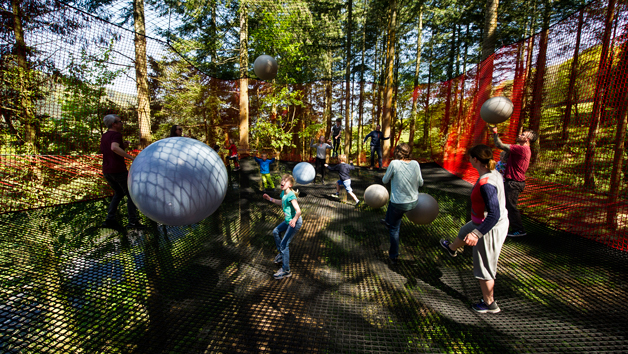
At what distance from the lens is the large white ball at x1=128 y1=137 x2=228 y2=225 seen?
7.42 feet

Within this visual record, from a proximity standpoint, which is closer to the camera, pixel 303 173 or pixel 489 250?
pixel 489 250

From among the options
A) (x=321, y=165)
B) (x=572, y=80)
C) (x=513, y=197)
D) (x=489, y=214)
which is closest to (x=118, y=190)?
(x=489, y=214)

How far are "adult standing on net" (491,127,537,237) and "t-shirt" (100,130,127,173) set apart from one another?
→ 6.14 meters

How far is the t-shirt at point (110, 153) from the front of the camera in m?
3.82

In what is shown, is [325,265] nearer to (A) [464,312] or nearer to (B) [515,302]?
(A) [464,312]

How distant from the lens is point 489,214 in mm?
2164

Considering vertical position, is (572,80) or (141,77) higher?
(141,77)

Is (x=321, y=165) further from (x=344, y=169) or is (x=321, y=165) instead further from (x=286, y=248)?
(x=286, y=248)

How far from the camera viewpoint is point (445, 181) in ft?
27.8

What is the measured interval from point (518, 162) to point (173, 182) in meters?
5.11

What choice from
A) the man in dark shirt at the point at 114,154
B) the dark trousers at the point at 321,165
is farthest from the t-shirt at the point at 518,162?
the man in dark shirt at the point at 114,154

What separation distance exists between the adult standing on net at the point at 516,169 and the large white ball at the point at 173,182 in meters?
4.38

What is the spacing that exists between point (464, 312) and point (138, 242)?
4.50m

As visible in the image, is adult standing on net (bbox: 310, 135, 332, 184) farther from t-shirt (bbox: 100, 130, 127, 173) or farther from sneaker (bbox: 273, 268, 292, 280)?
t-shirt (bbox: 100, 130, 127, 173)
